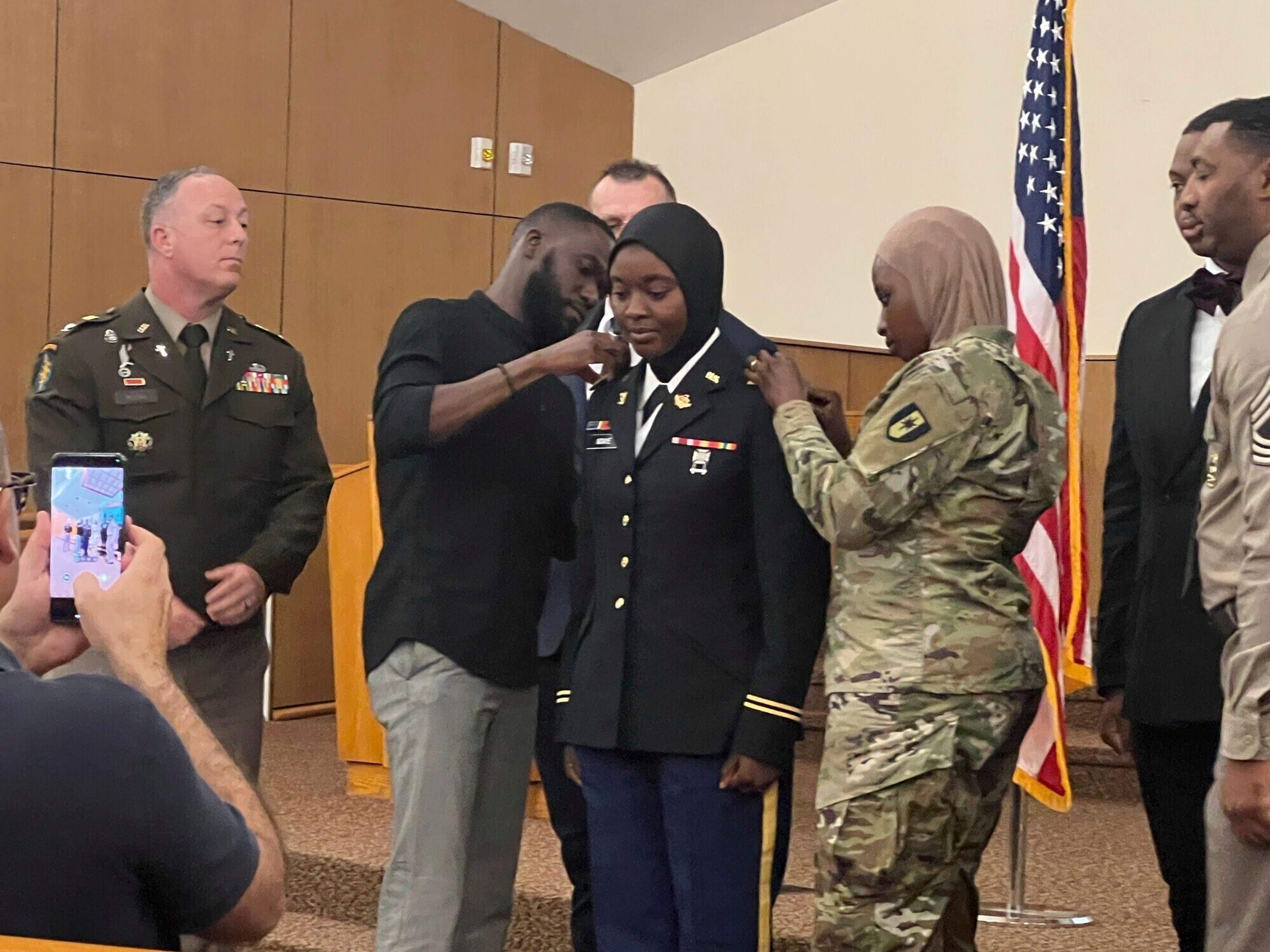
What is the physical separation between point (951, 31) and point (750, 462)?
5053mm

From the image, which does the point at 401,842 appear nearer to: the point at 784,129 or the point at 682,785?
the point at 682,785

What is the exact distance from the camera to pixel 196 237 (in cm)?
298

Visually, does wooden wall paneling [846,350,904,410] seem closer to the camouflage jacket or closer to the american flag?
the american flag

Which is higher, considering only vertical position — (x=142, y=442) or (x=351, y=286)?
(x=351, y=286)

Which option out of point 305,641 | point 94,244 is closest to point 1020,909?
point 305,641

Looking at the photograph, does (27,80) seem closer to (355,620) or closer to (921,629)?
(355,620)

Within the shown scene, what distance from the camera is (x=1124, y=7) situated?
6457mm

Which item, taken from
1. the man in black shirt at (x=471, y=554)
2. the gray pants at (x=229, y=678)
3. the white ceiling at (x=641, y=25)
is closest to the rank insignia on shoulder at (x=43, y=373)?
the gray pants at (x=229, y=678)

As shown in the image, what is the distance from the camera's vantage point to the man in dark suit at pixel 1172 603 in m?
2.50

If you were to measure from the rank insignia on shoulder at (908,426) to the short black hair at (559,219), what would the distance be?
71cm

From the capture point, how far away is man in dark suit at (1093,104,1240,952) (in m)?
2.50

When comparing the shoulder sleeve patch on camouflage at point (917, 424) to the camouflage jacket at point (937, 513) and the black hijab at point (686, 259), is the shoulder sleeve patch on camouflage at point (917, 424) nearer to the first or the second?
the camouflage jacket at point (937, 513)

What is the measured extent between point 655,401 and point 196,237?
1064mm

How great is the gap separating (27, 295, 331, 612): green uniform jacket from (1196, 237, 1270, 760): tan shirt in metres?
1.69
